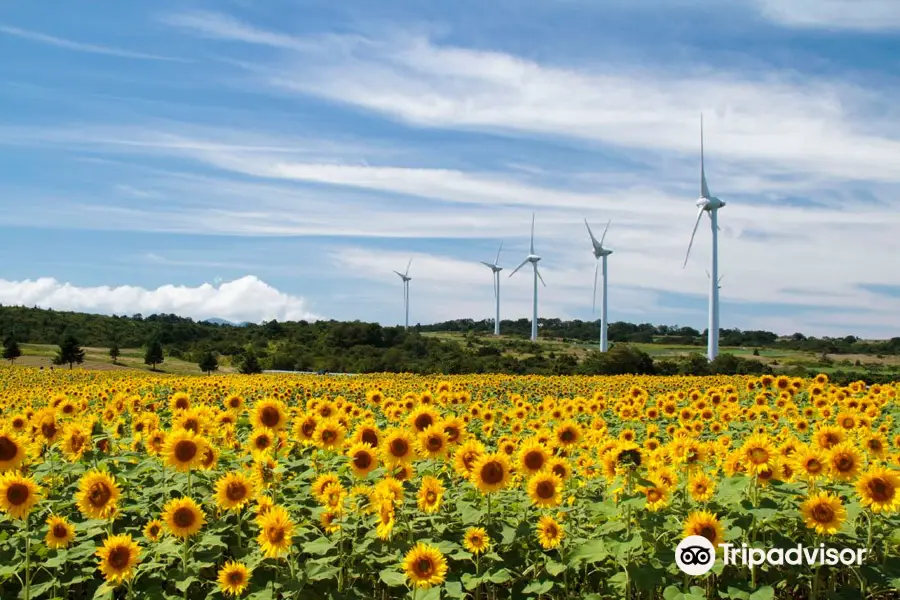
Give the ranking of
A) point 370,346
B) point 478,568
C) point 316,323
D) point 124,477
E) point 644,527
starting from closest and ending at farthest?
point 478,568 → point 644,527 → point 124,477 → point 370,346 → point 316,323

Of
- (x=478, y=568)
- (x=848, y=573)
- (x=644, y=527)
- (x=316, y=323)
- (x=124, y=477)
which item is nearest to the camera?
(x=478, y=568)

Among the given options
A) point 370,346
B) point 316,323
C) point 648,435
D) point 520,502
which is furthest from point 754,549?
point 316,323

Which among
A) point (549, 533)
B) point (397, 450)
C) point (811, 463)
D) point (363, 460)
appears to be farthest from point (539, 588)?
point (811, 463)

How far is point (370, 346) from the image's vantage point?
94.2 meters

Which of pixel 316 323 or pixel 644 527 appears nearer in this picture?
pixel 644 527

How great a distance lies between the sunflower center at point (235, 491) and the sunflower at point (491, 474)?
6.66ft

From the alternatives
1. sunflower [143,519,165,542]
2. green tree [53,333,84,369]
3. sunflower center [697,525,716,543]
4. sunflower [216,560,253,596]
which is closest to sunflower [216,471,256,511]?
sunflower [143,519,165,542]

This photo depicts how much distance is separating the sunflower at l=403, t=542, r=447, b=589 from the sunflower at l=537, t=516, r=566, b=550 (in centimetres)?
102

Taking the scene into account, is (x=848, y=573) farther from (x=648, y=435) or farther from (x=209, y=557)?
(x=209, y=557)

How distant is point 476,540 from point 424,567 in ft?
1.91

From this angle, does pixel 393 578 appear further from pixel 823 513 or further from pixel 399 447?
pixel 823 513

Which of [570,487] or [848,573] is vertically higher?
[570,487]

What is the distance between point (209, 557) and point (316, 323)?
114774mm

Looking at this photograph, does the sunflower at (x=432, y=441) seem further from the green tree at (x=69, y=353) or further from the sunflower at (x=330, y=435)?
the green tree at (x=69, y=353)
